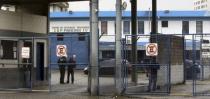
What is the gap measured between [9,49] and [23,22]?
195 cm

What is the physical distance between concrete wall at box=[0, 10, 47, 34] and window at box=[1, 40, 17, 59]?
26.7 inches

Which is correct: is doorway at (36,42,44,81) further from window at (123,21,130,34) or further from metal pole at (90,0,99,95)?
window at (123,21,130,34)

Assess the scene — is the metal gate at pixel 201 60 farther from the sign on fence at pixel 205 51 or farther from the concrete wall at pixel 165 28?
the concrete wall at pixel 165 28

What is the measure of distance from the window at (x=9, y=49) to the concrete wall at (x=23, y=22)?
678mm

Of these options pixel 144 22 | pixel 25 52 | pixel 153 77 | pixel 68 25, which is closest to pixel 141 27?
pixel 144 22

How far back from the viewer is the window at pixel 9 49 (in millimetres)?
26058

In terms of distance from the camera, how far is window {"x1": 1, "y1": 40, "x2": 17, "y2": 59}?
26.1 metres

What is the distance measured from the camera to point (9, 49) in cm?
2644

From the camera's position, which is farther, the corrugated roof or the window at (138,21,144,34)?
the window at (138,21,144,34)

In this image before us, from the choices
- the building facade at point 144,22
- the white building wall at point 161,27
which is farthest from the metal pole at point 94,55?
the white building wall at point 161,27

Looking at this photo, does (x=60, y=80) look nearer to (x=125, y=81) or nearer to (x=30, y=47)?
(x=30, y=47)

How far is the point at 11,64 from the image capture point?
1019 inches

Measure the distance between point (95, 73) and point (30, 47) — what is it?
19.6 feet

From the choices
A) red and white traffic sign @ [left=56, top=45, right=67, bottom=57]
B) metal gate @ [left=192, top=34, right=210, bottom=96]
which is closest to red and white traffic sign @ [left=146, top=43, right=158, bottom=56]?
metal gate @ [left=192, top=34, right=210, bottom=96]
